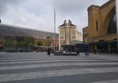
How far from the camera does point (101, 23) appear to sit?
2576 inches

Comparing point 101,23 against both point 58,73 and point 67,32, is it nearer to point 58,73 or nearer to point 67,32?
point 58,73

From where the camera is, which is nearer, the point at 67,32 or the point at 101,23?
the point at 101,23

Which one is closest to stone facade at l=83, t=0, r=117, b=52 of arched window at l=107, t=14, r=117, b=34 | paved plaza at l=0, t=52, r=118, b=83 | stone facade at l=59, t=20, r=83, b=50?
arched window at l=107, t=14, r=117, b=34

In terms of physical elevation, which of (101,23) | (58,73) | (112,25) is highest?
(101,23)

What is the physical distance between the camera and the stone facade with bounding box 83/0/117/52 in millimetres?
59769

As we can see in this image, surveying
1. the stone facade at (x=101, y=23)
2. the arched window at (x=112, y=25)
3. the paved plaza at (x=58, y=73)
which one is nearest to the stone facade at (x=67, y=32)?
the stone facade at (x=101, y=23)

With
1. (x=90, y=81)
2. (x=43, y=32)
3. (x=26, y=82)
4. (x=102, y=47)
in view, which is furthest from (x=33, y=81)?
(x=43, y=32)

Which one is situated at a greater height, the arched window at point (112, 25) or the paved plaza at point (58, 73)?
the arched window at point (112, 25)

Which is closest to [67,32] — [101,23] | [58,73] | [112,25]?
[101,23]

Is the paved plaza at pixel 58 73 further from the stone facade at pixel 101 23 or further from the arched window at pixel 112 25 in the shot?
the arched window at pixel 112 25

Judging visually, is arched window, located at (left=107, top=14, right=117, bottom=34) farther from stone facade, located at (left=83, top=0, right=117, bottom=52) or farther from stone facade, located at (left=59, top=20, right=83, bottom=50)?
stone facade, located at (left=59, top=20, right=83, bottom=50)

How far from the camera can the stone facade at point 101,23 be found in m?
59.8

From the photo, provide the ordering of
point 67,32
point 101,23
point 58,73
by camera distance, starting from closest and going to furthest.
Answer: point 58,73 < point 101,23 < point 67,32

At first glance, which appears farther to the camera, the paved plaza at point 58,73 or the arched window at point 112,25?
the arched window at point 112,25
